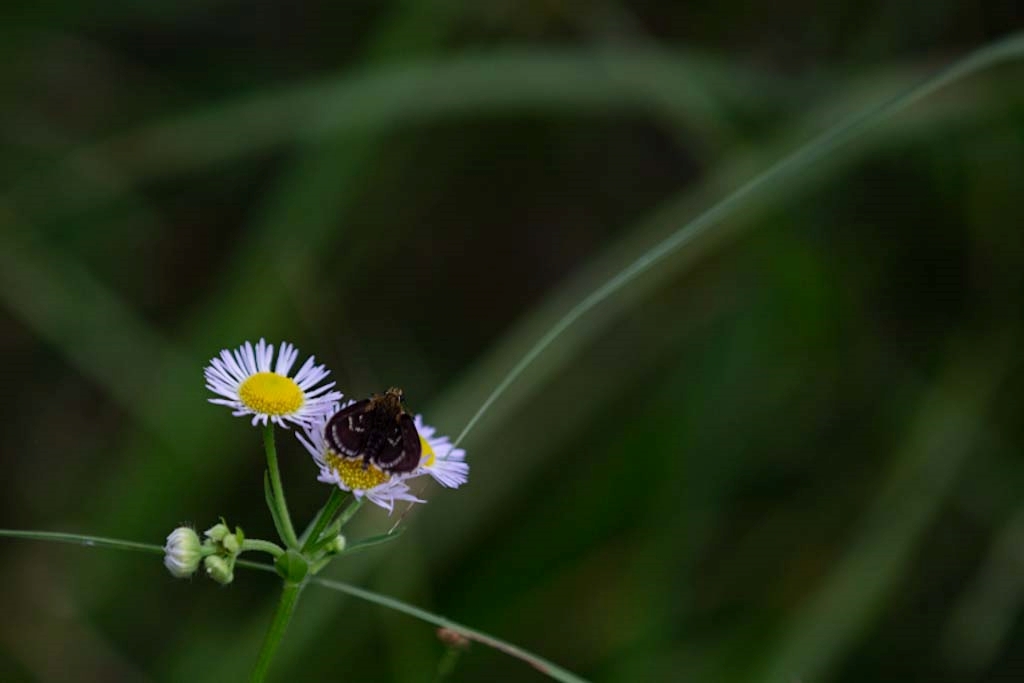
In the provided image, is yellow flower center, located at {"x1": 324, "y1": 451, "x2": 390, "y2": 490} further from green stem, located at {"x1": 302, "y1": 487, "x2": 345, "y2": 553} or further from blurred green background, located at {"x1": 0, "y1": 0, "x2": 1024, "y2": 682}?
blurred green background, located at {"x1": 0, "y1": 0, "x2": 1024, "y2": 682}

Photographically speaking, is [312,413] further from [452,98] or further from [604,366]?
[604,366]

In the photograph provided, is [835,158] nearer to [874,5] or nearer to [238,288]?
[874,5]

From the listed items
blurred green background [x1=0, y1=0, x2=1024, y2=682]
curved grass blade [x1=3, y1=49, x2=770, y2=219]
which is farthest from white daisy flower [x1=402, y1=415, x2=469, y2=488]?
curved grass blade [x1=3, y1=49, x2=770, y2=219]

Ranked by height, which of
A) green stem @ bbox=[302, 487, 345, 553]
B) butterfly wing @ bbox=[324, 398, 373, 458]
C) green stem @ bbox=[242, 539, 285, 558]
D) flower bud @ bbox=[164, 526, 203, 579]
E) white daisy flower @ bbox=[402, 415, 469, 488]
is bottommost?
flower bud @ bbox=[164, 526, 203, 579]

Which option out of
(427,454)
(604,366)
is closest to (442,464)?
(427,454)

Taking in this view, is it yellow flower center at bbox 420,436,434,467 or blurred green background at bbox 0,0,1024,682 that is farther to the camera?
blurred green background at bbox 0,0,1024,682

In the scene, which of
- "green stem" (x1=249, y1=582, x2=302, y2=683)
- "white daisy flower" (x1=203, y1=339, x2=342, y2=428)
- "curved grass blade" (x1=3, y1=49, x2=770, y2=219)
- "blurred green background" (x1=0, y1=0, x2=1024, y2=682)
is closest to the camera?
"green stem" (x1=249, y1=582, x2=302, y2=683)

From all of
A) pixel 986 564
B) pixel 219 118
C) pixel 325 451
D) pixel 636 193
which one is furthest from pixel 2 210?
pixel 986 564
